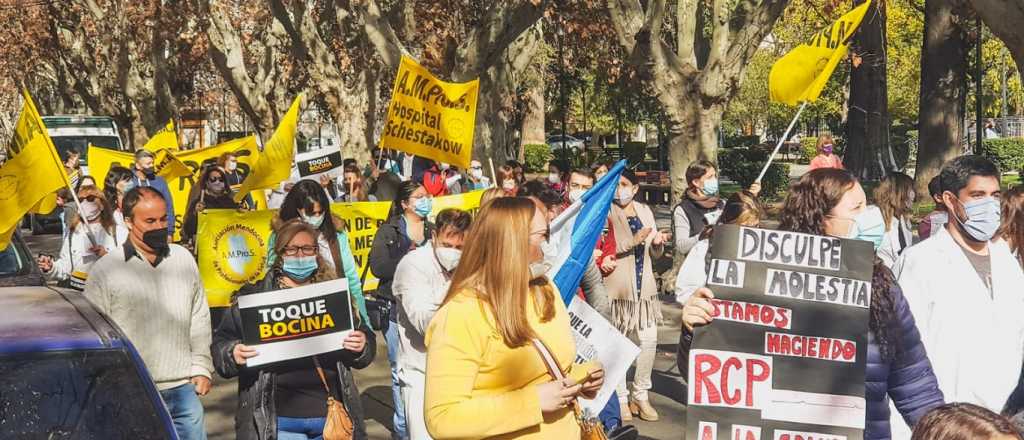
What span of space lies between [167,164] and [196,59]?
27.4m

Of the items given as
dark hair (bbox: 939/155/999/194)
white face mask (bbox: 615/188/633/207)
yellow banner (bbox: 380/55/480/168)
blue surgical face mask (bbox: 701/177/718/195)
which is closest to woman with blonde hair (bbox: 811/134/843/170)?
yellow banner (bbox: 380/55/480/168)

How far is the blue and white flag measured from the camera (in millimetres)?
6105

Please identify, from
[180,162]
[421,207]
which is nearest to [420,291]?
[421,207]

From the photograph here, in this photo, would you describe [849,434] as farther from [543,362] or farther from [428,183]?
[428,183]

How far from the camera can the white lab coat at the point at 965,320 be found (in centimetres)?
442

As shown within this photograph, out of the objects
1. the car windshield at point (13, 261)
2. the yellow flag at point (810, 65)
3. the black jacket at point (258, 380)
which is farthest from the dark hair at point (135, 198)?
the yellow flag at point (810, 65)

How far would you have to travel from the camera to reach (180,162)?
14.6 meters

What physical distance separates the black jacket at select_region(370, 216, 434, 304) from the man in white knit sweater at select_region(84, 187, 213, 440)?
169 cm

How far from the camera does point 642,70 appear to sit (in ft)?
44.0

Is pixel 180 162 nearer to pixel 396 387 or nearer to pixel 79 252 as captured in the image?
pixel 79 252

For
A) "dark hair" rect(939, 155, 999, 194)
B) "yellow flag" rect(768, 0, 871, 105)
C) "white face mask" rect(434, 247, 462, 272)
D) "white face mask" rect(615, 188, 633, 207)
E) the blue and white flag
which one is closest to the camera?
"dark hair" rect(939, 155, 999, 194)

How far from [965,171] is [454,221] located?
2.40 m

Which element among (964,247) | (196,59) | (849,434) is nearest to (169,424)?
(849,434)

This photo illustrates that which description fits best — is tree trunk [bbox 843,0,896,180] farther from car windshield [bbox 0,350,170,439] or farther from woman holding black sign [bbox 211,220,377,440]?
car windshield [bbox 0,350,170,439]
